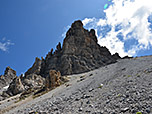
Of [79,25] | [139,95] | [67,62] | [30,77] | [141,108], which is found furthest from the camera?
[79,25]

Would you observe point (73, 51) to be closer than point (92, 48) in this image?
Yes

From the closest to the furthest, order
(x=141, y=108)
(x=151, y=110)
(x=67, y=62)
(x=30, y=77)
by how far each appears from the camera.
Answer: (x=151, y=110) < (x=141, y=108) < (x=30, y=77) < (x=67, y=62)

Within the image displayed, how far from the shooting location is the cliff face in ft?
295

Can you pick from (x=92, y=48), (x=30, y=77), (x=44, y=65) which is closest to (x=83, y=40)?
(x=92, y=48)

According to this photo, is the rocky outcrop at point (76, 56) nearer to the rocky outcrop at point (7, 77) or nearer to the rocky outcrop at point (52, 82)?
the rocky outcrop at point (7, 77)

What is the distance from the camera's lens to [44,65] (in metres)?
105

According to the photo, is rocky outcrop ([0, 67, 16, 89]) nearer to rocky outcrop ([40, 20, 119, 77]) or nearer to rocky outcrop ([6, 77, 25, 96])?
rocky outcrop ([40, 20, 119, 77])

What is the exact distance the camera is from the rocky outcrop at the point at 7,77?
4150 inches

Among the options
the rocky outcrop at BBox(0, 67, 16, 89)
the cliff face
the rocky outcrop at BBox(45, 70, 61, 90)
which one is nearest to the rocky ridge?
the cliff face

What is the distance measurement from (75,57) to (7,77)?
68.3m

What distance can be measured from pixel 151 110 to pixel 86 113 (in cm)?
465

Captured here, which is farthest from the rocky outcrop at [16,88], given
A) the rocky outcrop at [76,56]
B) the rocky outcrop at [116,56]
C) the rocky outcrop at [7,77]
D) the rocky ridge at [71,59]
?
the rocky outcrop at [116,56]

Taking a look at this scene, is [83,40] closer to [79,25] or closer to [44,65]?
[79,25]

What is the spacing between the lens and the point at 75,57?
307 feet
